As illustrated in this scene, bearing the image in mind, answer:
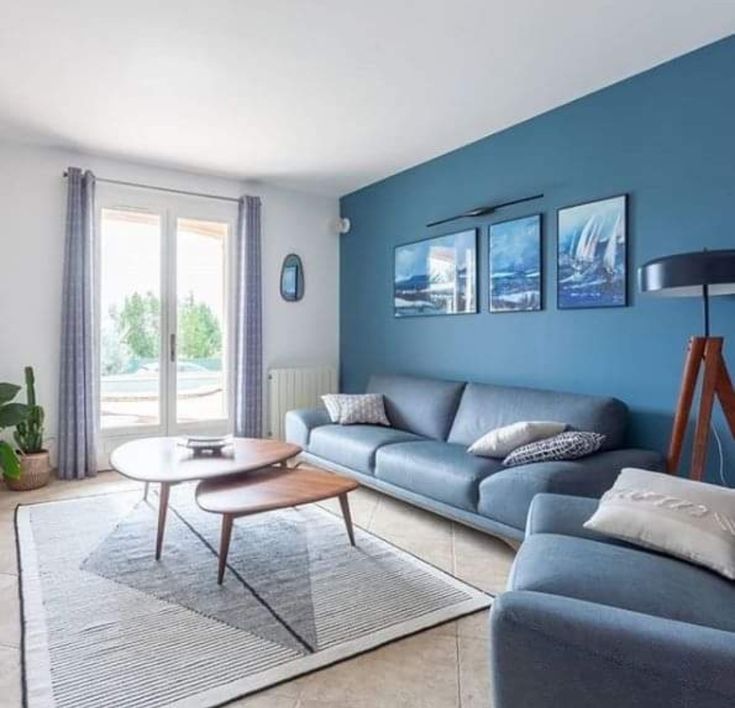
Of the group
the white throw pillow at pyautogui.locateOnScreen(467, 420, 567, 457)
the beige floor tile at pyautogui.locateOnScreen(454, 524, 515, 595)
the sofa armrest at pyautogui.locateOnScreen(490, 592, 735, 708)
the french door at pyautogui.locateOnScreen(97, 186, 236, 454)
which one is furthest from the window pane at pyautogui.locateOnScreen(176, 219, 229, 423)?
the sofa armrest at pyautogui.locateOnScreen(490, 592, 735, 708)

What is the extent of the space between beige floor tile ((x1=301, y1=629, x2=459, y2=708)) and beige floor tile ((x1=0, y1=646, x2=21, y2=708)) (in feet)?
2.74

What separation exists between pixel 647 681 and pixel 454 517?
1864 mm

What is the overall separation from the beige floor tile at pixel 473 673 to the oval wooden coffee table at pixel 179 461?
137cm

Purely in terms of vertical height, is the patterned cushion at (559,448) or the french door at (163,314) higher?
the french door at (163,314)

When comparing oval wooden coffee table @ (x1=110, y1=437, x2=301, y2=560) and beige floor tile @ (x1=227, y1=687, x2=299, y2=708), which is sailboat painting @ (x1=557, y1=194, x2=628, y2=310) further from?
beige floor tile @ (x1=227, y1=687, x2=299, y2=708)

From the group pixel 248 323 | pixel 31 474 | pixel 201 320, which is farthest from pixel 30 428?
pixel 248 323

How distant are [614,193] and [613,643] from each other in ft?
8.53

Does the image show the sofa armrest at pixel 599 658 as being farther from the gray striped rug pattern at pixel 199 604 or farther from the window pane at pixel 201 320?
the window pane at pixel 201 320

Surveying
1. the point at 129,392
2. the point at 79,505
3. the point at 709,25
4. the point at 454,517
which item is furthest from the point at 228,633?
the point at 709,25

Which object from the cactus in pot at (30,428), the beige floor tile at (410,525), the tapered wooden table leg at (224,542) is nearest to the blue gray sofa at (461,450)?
the beige floor tile at (410,525)

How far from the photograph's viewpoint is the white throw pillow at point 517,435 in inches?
110

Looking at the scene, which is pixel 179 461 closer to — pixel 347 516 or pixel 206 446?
pixel 206 446

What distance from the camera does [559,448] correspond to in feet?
8.52

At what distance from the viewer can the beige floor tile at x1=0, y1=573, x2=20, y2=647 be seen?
74.0 inches
